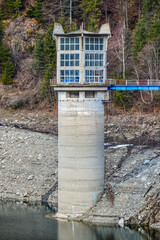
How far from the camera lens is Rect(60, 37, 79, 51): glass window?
40969mm

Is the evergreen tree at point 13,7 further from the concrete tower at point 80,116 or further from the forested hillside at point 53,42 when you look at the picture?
the concrete tower at point 80,116

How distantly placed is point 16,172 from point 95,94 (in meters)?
14.9

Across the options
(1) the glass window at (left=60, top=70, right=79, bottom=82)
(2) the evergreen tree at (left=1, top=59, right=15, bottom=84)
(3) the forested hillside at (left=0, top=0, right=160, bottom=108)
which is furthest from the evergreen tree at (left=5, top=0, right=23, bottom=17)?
(1) the glass window at (left=60, top=70, right=79, bottom=82)

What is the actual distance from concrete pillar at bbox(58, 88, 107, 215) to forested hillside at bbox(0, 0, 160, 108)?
85.4ft

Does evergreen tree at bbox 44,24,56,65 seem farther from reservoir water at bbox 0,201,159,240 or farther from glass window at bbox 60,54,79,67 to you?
reservoir water at bbox 0,201,159,240

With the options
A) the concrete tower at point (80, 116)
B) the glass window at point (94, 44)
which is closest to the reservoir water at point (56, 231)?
the concrete tower at point (80, 116)

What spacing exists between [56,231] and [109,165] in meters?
13.1

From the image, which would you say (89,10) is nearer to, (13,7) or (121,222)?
(13,7)

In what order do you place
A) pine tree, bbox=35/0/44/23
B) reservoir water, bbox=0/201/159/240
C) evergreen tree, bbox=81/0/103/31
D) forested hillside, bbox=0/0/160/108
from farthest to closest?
pine tree, bbox=35/0/44/23, evergreen tree, bbox=81/0/103/31, forested hillside, bbox=0/0/160/108, reservoir water, bbox=0/201/159/240

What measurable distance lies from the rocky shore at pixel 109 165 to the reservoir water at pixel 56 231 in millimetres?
1082

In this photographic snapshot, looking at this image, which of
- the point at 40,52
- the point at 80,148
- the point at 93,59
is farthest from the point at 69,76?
the point at 40,52

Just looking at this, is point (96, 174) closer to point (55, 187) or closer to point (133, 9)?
point (55, 187)

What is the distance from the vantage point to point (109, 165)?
163 ft

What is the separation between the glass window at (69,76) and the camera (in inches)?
1617
